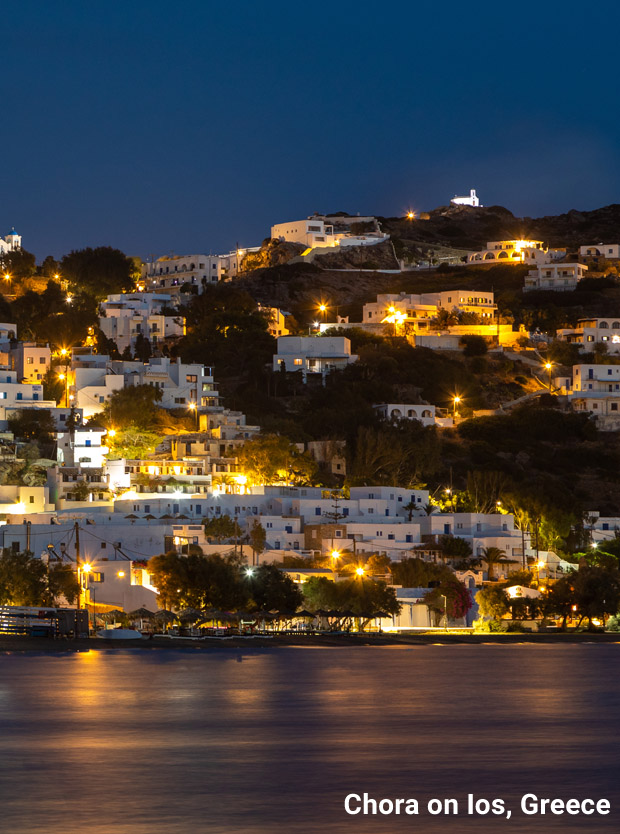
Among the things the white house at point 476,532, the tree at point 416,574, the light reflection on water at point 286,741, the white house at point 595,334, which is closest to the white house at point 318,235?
the white house at point 595,334

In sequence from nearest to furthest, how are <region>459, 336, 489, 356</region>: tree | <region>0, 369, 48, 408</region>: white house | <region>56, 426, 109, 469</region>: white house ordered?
<region>56, 426, 109, 469</region>: white house < <region>0, 369, 48, 408</region>: white house < <region>459, 336, 489, 356</region>: tree

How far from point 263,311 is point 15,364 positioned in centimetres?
2705

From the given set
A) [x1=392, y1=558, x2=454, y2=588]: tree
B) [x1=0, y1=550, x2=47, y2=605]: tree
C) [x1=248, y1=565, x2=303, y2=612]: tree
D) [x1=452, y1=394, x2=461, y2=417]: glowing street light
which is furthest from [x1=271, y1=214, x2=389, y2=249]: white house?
[x1=0, y1=550, x2=47, y2=605]: tree

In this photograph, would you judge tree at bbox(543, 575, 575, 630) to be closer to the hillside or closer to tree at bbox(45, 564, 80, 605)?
tree at bbox(45, 564, 80, 605)

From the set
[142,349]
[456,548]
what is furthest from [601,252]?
[456,548]

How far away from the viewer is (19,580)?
5575cm

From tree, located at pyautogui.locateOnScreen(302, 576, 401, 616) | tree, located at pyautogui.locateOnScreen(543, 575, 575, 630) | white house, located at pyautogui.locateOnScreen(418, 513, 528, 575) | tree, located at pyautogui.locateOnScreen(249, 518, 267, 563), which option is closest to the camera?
tree, located at pyautogui.locateOnScreen(302, 576, 401, 616)

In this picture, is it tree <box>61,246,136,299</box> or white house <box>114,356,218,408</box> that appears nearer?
white house <box>114,356,218,408</box>

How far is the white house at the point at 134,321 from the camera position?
102 m

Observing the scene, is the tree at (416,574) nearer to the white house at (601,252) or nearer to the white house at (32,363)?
the white house at (32,363)

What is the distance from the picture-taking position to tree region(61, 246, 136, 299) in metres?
113

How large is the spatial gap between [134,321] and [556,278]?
133ft

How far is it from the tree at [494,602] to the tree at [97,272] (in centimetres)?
5479

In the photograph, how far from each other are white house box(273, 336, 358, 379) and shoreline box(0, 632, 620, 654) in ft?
133
